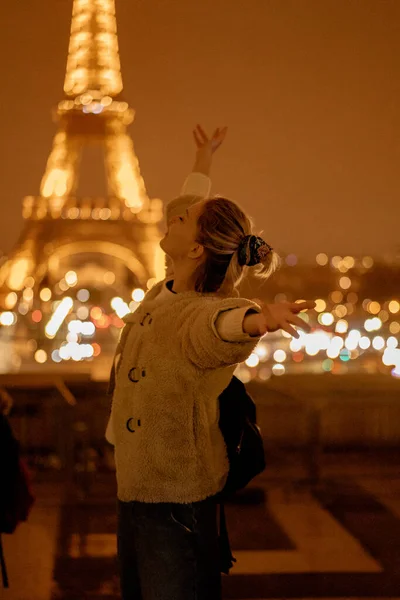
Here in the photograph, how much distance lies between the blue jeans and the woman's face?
62 cm

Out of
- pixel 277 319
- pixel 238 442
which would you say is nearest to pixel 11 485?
A: pixel 238 442

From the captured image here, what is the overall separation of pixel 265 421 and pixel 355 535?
2.24 metres

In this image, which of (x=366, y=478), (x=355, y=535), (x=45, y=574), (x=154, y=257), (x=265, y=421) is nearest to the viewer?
(x=45, y=574)

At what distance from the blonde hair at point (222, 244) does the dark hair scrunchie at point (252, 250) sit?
0.01 metres

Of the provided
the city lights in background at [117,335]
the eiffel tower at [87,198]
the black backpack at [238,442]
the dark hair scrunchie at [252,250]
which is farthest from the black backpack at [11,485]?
the eiffel tower at [87,198]

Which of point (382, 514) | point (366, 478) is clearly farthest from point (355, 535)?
point (366, 478)

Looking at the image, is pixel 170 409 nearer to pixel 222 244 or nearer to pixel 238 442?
pixel 238 442

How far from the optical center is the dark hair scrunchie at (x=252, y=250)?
232 centimetres

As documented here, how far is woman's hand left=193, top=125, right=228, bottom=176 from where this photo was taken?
324 cm

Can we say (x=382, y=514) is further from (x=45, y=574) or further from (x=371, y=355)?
(x=371, y=355)

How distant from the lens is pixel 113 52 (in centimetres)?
3556

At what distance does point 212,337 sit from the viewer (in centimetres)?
222

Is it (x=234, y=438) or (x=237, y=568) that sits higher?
(x=234, y=438)

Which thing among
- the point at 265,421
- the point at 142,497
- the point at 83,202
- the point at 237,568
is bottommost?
the point at 237,568
